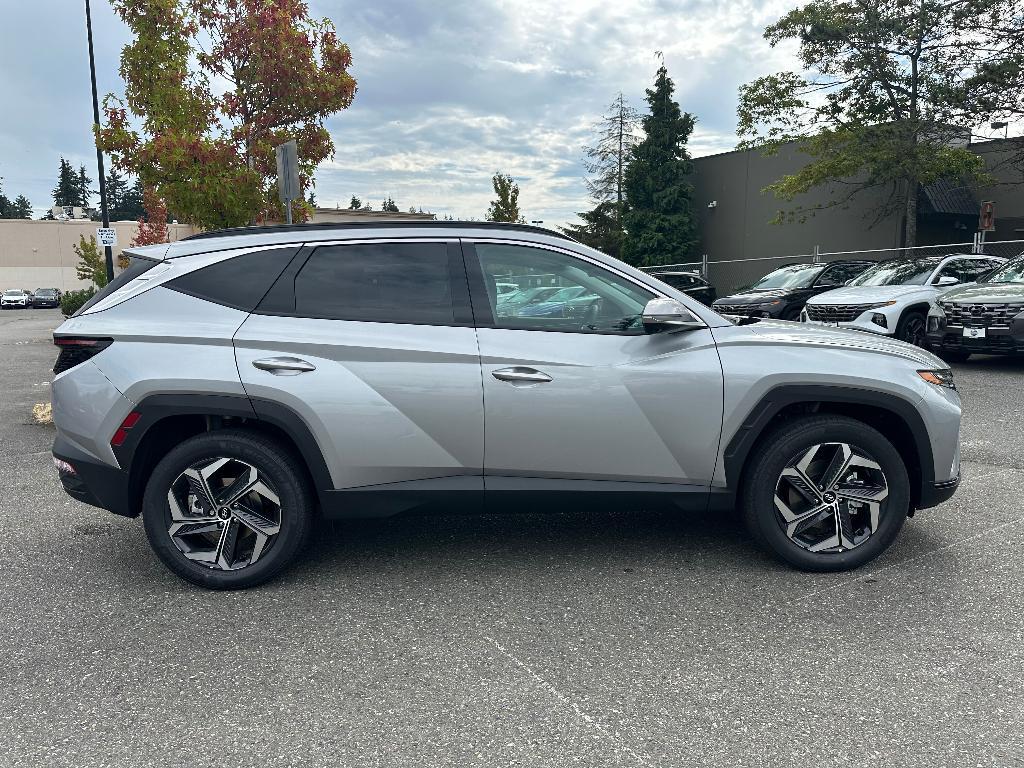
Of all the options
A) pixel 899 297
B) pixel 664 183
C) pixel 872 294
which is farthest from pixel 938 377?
pixel 664 183

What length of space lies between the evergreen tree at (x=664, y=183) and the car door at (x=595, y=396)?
31536 mm

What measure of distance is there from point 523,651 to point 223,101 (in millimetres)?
11595

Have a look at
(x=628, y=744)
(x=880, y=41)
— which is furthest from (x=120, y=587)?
(x=880, y=41)

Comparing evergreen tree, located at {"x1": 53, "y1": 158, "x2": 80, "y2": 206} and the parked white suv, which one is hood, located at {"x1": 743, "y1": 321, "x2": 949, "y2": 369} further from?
evergreen tree, located at {"x1": 53, "y1": 158, "x2": 80, "y2": 206}

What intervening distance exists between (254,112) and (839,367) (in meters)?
11.2

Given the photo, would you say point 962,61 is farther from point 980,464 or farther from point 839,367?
point 839,367

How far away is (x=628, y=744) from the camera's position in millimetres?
2408

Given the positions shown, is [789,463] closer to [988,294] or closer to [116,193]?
[988,294]

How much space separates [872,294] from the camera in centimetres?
1195

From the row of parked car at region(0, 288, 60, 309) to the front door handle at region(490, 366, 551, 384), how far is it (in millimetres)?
56018

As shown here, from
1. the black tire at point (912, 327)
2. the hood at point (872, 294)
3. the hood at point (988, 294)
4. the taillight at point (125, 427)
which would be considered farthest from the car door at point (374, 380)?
the black tire at point (912, 327)

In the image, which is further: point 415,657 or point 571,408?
point 571,408

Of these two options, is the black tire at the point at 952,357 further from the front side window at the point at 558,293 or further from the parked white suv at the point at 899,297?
the front side window at the point at 558,293

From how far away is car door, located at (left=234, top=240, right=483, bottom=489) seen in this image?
3467mm
